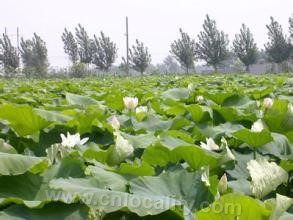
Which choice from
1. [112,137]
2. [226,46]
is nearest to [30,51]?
[226,46]

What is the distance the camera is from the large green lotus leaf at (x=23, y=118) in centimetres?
125

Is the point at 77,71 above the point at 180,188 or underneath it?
underneath

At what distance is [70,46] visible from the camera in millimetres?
43500

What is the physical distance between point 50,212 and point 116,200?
0.11 m

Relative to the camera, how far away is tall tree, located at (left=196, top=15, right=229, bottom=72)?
36844 mm

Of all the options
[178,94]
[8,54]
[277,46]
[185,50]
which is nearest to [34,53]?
[8,54]

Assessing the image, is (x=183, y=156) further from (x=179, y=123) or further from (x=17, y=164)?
(x=179, y=123)

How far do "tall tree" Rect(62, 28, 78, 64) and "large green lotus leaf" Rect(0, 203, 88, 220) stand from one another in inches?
1670

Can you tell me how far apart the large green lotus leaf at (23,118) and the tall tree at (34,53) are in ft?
116

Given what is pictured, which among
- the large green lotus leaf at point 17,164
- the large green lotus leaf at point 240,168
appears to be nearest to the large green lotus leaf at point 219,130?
the large green lotus leaf at point 240,168

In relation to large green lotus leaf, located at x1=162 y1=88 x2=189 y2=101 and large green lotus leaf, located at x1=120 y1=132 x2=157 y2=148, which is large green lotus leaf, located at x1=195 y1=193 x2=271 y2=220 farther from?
large green lotus leaf, located at x1=162 y1=88 x2=189 y2=101

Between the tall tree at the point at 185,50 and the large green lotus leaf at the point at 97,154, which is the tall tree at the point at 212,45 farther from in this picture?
the large green lotus leaf at the point at 97,154

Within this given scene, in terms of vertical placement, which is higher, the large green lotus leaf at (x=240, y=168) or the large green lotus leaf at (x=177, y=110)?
the large green lotus leaf at (x=177, y=110)

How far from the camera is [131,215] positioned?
0.75 meters
